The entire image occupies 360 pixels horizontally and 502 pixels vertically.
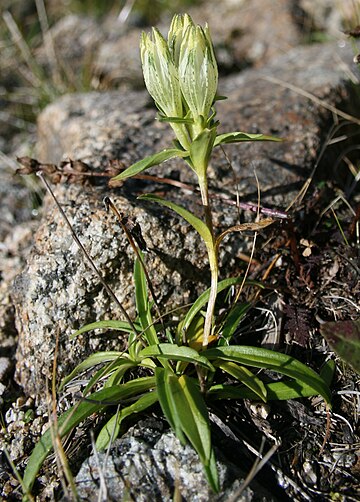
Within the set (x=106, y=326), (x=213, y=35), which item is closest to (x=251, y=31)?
(x=213, y=35)

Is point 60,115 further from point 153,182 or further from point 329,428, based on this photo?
point 329,428

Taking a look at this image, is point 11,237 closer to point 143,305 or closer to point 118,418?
point 143,305

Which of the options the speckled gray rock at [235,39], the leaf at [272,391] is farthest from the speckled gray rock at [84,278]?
the speckled gray rock at [235,39]

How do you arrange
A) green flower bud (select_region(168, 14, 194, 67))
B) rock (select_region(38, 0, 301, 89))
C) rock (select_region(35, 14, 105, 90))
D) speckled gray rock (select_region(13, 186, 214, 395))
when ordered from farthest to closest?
rock (select_region(38, 0, 301, 89))
rock (select_region(35, 14, 105, 90))
speckled gray rock (select_region(13, 186, 214, 395))
green flower bud (select_region(168, 14, 194, 67))

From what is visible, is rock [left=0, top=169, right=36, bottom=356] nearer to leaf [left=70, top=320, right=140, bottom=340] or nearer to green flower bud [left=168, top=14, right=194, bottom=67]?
leaf [left=70, top=320, right=140, bottom=340]

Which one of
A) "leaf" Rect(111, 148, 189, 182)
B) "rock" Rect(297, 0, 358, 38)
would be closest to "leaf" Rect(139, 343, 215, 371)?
"leaf" Rect(111, 148, 189, 182)

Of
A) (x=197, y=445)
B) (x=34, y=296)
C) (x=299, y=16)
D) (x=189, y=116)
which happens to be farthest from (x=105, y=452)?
(x=299, y=16)
